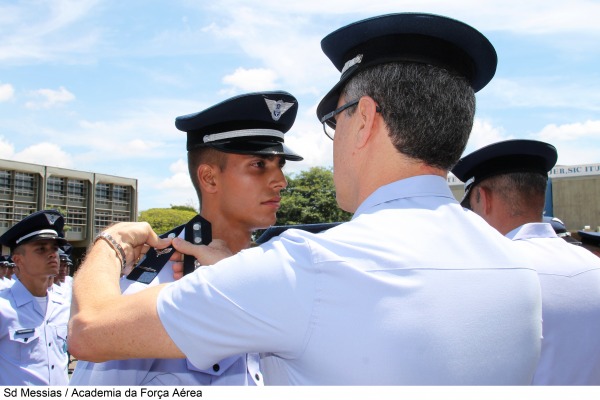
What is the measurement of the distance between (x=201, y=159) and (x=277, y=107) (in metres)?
0.51

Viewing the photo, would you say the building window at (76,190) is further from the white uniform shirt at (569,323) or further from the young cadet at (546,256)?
the white uniform shirt at (569,323)

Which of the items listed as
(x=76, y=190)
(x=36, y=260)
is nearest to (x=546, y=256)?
(x=36, y=260)

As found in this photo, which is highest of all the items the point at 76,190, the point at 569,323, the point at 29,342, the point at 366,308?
the point at 76,190

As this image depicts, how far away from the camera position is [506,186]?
150 inches

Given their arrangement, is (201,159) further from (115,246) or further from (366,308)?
(366,308)

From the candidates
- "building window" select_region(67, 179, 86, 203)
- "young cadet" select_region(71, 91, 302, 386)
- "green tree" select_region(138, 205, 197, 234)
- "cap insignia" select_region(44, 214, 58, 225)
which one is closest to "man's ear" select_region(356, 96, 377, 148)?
"young cadet" select_region(71, 91, 302, 386)

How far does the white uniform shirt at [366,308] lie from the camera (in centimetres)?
136

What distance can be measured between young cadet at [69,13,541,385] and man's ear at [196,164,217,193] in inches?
51.5

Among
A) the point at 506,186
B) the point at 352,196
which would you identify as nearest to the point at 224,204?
the point at 352,196

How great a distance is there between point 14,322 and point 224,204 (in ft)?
14.2

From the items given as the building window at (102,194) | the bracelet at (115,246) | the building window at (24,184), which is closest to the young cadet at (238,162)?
the bracelet at (115,246)

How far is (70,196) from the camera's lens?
52.0 metres

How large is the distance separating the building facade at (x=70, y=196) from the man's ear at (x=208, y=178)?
44.3 m

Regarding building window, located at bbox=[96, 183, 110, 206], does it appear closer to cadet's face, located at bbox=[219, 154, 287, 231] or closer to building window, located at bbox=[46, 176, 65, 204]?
building window, located at bbox=[46, 176, 65, 204]
